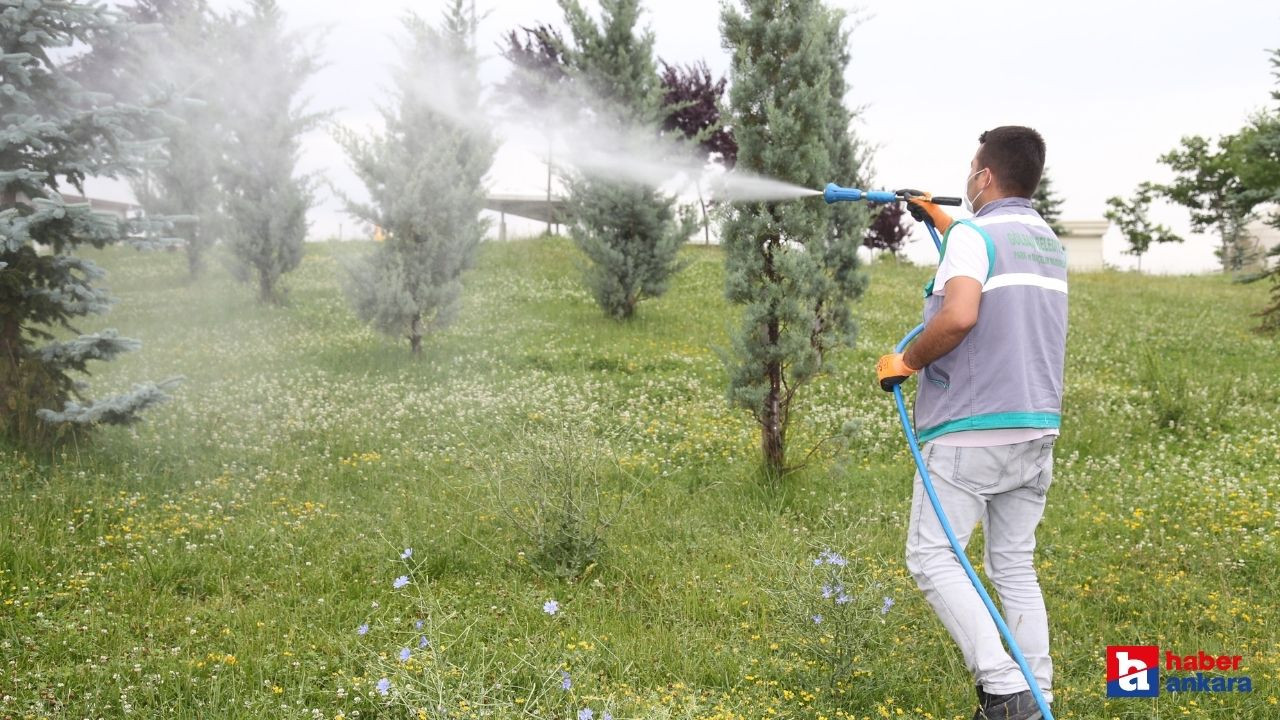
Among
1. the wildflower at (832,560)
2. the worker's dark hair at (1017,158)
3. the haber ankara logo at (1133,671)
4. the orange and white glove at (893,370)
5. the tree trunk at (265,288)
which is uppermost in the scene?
the worker's dark hair at (1017,158)

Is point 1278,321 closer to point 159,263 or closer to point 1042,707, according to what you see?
point 1042,707

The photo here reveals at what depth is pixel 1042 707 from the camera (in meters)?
3.95

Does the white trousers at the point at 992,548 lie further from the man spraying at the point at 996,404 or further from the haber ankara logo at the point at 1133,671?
the haber ankara logo at the point at 1133,671

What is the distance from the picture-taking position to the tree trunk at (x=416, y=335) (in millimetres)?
13981

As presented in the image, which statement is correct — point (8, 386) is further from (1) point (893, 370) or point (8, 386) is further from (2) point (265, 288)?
(2) point (265, 288)

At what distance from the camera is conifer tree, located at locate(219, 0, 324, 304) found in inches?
744

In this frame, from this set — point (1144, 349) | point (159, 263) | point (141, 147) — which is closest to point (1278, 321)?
point (1144, 349)

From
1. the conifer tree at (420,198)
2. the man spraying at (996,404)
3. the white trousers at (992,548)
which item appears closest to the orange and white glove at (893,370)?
the man spraying at (996,404)

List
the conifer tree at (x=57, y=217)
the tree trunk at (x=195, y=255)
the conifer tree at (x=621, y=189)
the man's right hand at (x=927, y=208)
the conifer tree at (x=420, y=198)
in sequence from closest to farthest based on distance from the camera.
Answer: the man's right hand at (x=927, y=208) → the conifer tree at (x=57, y=217) → the conifer tree at (x=420, y=198) → the conifer tree at (x=621, y=189) → the tree trunk at (x=195, y=255)

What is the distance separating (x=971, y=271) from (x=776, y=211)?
4118mm

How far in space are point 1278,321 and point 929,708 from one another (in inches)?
664

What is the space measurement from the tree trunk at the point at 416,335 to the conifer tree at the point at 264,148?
645cm

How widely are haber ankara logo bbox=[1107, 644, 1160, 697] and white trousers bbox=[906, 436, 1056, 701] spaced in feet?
2.91

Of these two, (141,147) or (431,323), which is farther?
(431,323)
